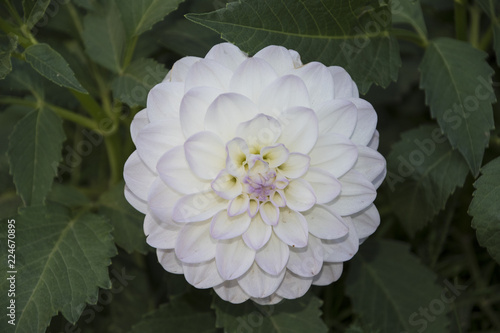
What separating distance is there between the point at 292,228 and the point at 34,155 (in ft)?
2.85

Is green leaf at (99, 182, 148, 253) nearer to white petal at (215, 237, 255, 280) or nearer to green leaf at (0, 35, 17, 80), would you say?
white petal at (215, 237, 255, 280)

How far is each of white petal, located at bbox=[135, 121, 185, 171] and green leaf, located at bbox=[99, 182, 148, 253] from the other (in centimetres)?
46

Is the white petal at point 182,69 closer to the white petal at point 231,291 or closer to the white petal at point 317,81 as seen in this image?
the white petal at point 317,81

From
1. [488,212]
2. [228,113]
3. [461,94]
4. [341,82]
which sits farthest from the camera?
[461,94]

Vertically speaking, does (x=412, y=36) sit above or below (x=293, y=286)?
above

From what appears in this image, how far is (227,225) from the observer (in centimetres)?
131

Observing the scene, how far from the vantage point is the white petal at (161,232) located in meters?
1.36

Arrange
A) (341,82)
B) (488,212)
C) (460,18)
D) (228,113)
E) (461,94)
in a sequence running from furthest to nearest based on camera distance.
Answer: (460,18) → (461,94) → (488,212) → (341,82) → (228,113)

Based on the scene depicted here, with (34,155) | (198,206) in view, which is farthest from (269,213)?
(34,155)

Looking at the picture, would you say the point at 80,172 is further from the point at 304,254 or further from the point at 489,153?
the point at 489,153

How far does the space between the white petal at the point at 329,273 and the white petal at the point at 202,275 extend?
284 millimetres

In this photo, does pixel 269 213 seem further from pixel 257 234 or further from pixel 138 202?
pixel 138 202

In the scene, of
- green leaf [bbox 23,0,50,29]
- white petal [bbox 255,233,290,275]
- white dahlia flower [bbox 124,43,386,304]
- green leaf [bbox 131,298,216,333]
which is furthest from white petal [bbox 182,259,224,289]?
green leaf [bbox 23,0,50,29]

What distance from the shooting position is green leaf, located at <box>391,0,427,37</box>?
180cm
